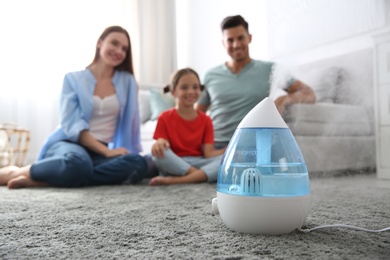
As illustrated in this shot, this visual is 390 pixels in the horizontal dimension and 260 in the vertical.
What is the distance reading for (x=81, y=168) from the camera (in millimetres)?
1252

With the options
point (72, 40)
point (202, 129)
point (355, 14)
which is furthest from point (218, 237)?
point (72, 40)

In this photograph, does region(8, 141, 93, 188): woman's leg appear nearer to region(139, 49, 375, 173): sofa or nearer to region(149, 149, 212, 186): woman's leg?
region(149, 149, 212, 186): woman's leg

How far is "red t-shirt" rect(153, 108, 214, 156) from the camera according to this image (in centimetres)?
147

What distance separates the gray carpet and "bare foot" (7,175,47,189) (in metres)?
0.23

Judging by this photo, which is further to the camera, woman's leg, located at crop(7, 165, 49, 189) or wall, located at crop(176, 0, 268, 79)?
wall, located at crop(176, 0, 268, 79)

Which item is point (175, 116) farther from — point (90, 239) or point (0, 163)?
point (0, 163)

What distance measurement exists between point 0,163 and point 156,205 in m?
1.63

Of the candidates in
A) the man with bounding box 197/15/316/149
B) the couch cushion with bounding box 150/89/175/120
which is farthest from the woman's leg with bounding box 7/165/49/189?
the couch cushion with bounding box 150/89/175/120

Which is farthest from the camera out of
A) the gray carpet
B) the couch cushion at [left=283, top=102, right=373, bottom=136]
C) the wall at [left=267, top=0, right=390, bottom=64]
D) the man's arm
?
the couch cushion at [left=283, top=102, right=373, bottom=136]

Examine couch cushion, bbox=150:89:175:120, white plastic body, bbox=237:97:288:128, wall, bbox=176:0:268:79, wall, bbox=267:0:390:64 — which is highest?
wall, bbox=176:0:268:79

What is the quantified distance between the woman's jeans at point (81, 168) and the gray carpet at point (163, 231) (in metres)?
0.25

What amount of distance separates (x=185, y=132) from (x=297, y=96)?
46 cm

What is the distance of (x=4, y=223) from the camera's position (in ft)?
2.11

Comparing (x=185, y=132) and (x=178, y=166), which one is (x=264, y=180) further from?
(x=185, y=132)
